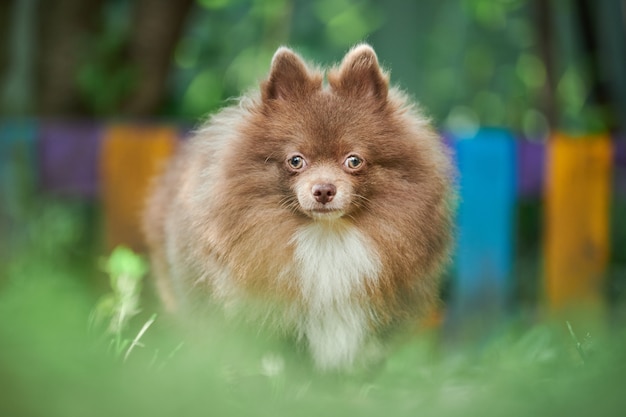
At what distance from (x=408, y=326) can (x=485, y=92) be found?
658 centimetres

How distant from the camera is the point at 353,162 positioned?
295 cm

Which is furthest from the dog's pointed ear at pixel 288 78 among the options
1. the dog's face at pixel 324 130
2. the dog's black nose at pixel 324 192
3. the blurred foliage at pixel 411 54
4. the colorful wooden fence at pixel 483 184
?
the blurred foliage at pixel 411 54

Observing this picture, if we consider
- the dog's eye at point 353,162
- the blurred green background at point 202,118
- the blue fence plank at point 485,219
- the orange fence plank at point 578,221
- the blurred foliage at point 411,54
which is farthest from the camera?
the blurred foliage at point 411,54

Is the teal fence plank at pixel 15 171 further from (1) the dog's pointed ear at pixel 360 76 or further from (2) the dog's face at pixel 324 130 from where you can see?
(1) the dog's pointed ear at pixel 360 76

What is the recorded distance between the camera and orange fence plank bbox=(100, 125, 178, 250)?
522 centimetres

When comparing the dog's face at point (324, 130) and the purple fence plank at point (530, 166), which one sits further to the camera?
the purple fence plank at point (530, 166)

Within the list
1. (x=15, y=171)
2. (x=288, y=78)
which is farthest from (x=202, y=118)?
(x=15, y=171)

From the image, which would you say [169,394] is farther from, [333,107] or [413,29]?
[413,29]

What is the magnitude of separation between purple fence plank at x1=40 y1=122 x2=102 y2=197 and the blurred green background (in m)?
0.13

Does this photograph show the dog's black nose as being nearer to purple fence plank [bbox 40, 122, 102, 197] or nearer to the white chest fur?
the white chest fur

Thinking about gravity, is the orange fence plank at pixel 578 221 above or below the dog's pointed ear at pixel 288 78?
below

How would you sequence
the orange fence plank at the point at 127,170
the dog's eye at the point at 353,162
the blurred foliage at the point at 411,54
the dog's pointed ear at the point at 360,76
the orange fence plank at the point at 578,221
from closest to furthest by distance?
the dog's eye at the point at 353,162 < the dog's pointed ear at the point at 360,76 < the orange fence plank at the point at 127,170 < the orange fence plank at the point at 578,221 < the blurred foliage at the point at 411,54

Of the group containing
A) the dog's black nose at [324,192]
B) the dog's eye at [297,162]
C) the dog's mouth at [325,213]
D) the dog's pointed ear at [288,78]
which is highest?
the dog's pointed ear at [288,78]

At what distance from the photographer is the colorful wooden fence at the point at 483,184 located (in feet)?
16.9
